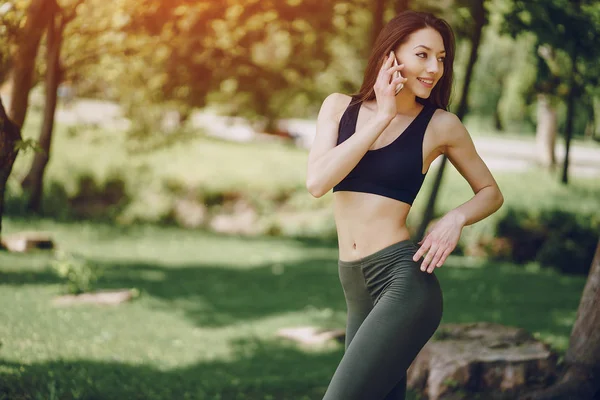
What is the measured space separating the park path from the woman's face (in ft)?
47.2

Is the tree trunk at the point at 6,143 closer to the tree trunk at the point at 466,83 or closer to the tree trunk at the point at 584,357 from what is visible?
the tree trunk at the point at 584,357

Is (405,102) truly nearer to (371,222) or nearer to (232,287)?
(371,222)

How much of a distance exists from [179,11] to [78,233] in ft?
18.6

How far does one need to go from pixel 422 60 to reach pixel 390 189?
1.73 feet

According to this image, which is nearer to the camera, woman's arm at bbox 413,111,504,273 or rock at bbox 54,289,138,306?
woman's arm at bbox 413,111,504,273

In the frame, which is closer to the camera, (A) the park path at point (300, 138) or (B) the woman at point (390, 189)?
(B) the woman at point (390, 189)

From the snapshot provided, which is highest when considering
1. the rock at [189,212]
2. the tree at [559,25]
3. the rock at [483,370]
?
the tree at [559,25]

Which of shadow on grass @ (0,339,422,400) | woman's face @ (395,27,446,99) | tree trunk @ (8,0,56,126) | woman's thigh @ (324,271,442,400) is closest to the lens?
woman's thigh @ (324,271,442,400)

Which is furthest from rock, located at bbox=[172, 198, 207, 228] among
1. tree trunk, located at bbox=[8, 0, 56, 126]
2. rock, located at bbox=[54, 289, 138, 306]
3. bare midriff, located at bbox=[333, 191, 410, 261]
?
bare midriff, located at bbox=[333, 191, 410, 261]

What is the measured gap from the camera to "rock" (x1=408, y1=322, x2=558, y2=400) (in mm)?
4609

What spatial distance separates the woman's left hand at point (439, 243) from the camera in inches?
106

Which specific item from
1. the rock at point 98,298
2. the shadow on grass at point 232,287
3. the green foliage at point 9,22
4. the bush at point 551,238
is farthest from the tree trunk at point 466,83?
the green foliage at point 9,22

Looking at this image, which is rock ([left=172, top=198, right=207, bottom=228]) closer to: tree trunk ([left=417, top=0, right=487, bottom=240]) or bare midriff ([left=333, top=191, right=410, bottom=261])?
tree trunk ([left=417, top=0, right=487, bottom=240])

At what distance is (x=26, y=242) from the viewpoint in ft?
38.8
